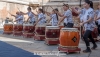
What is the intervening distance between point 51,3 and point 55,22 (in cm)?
520

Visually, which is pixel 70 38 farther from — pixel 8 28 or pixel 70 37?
pixel 8 28

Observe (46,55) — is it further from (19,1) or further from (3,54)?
(19,1)

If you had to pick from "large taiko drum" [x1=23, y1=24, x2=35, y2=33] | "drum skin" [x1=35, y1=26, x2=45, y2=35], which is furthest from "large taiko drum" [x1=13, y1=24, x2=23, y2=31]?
"drum skin" [x1=35, y1=26, x2=45, y2=35]

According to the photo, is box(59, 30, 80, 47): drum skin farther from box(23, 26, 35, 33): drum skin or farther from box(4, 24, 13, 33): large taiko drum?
box(4, 24, 13, 33): large taiko drum

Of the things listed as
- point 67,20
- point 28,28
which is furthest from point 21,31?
point 67,20

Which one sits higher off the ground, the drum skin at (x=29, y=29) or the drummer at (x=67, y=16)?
the drummer at (x=67, y=16)

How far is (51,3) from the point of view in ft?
56.7

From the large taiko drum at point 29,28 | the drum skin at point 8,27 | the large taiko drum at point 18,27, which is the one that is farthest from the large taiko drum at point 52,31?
the drum skin at point 8,27

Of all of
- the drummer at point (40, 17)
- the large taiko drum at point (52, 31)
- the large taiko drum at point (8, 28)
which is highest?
the drummer at point (40, 17)

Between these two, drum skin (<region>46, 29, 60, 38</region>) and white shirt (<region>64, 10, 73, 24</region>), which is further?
drum skin (<region>46, 29, 60, 38</region>)

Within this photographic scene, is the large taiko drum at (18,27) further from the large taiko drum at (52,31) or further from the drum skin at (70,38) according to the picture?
the drum skin at (70,38)

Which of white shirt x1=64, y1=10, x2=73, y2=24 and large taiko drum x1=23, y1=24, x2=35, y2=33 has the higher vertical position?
white shirt x1=64, y1=10, x2=73, y2=24

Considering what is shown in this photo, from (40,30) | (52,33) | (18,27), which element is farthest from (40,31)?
(18,27)

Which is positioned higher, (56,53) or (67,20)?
(67,20)
